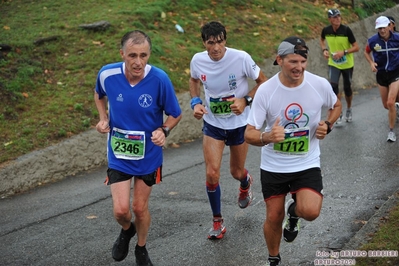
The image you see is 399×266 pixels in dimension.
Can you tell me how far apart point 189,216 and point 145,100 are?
2.22 m

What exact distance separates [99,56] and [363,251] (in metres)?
8.60

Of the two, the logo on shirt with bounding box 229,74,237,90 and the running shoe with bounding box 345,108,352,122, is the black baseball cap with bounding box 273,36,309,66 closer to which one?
the logo on shirt with bounding box 229,74,237,90

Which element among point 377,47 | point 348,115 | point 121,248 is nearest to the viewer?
point 121,248

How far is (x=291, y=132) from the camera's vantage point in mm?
5312

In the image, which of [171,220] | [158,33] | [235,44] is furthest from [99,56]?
[171,220]

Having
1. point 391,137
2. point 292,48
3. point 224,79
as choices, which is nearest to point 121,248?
point 224,79

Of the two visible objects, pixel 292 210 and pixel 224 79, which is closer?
pixel 292 210

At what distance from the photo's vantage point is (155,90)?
576cm

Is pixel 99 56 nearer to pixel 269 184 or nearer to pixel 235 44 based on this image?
pixel 235 44

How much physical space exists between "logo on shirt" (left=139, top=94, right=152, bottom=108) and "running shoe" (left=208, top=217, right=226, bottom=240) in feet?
5.41

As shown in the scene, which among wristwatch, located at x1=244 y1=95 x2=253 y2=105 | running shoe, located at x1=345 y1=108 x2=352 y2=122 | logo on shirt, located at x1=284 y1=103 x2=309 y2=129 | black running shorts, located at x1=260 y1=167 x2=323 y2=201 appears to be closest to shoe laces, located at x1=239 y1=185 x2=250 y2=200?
wristwatch, located at x1=244 y1=95 x2=253 y2=105

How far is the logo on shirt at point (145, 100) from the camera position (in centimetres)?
572

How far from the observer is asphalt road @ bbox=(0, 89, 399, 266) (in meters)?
6.28

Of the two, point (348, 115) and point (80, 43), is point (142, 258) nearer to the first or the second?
point (348, 115)
